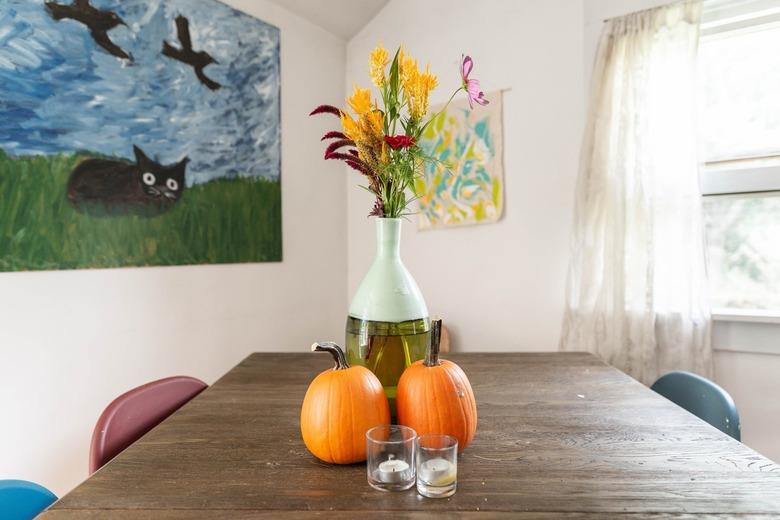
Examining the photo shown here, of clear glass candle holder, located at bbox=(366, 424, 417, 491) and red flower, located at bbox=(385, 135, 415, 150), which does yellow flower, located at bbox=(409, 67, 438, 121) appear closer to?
red flower, located at bbox=(385, 135, 415, 150)

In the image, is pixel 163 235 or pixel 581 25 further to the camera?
pixel 581 25

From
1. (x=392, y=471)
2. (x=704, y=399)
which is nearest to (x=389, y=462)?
(x=392, y=471)

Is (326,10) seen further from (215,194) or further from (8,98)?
(8,98)

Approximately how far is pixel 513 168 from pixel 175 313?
5.35 feet

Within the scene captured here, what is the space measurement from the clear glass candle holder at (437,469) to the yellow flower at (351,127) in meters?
0.51

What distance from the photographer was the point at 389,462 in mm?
702

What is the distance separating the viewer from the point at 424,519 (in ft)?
1.98

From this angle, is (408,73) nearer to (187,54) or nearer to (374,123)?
(374,123)

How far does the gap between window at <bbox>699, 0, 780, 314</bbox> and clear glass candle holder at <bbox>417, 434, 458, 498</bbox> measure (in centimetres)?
173

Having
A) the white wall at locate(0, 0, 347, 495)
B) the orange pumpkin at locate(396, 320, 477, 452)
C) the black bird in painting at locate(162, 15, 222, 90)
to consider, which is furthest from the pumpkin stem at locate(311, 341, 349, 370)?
the black bird in painting at locate(162, 15, 222, 90)

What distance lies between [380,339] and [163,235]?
1.35 meters

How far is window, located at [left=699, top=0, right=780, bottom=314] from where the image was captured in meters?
1.87

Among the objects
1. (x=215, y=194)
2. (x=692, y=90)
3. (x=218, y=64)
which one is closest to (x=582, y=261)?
(x=692, y=90)

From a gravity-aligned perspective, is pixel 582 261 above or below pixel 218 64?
below
